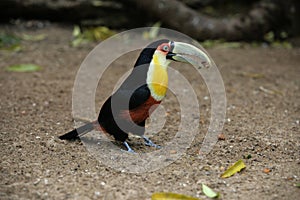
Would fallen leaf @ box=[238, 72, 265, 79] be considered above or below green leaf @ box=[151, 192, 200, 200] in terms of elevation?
below

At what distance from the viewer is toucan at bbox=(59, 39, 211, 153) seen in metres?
3.52

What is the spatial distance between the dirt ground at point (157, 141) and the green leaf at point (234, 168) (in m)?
0.04

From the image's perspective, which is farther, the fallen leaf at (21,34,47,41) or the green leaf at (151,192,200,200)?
the fallen leaf at (21,34,47,41)

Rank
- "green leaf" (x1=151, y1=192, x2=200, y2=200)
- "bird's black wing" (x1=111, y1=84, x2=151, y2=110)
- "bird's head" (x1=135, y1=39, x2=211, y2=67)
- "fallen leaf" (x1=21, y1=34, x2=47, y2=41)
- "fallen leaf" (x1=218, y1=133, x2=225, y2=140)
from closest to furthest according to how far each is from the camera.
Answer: "green leaf" (x1=151, y1=192, x2=200, y2=200), "bird's black wing" (x1=111, y1=84, x2=151, y2=110), "bird's head" (x1=135, y1=39, x2=211, y2=67), "fallen leaf" (x1=218, y1=133, x2=225, y2=140), "fallen leaf" (x1=21, y1=34, x2=47, y2=41)

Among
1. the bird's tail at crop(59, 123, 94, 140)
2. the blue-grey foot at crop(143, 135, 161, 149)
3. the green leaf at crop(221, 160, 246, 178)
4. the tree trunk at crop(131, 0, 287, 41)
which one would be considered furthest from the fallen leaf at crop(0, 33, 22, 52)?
the green leaf at crop(221, 160, 246, 178)

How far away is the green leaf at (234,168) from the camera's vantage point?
3158 millimetres

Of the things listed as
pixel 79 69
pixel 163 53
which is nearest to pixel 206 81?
pixel 79 69

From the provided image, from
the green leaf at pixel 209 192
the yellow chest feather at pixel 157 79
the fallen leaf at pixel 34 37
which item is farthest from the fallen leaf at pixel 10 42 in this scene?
the green leaf at pixel 209 192

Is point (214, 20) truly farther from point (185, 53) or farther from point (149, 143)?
point (149, 143)

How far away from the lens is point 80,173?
3.14 metres

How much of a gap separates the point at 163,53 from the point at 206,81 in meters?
2.21

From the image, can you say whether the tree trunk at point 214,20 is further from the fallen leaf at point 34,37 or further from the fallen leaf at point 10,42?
the fallen leaf at point 10,42

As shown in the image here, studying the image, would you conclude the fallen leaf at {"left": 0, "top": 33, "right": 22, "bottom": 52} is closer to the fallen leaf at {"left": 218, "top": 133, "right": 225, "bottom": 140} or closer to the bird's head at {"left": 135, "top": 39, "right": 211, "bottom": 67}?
the bird's head at {"left": 135, "top": 39, "right": 211, "bottom": 67}

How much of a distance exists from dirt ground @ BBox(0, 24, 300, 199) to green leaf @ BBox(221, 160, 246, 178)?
0.14 feet
